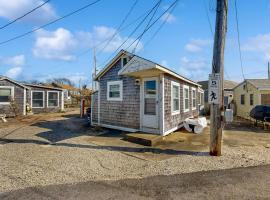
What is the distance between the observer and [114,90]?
39.4ft

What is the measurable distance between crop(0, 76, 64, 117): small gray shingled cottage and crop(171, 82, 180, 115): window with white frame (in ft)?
45.8

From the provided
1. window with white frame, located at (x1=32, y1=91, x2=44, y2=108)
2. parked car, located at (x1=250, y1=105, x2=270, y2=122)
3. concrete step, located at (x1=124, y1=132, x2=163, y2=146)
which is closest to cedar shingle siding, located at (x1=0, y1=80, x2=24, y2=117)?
window with white frame, located at (x1=32, y1=91, x2=44, y2=108)

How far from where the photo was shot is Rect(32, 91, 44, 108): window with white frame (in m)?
22.1

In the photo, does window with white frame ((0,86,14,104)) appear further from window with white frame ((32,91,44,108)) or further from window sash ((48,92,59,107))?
window sash ((48,92,59,107))

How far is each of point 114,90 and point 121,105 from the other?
3.16 ft

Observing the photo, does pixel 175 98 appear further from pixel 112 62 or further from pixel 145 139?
pixel 145 139

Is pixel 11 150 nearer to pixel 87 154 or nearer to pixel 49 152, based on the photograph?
pixel 49 152

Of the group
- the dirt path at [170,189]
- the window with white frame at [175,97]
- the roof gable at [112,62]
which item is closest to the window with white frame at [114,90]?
the roof gable at [112,62]

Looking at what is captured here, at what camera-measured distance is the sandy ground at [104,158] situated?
5.31 metres

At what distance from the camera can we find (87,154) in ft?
23.5

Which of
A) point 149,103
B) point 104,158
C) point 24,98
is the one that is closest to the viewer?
point 104,158

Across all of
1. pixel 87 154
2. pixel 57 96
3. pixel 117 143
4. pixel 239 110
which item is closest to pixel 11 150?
pixel 87 154

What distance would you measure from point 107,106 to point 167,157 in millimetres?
6191

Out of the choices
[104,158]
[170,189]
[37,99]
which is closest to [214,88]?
[170,189]
